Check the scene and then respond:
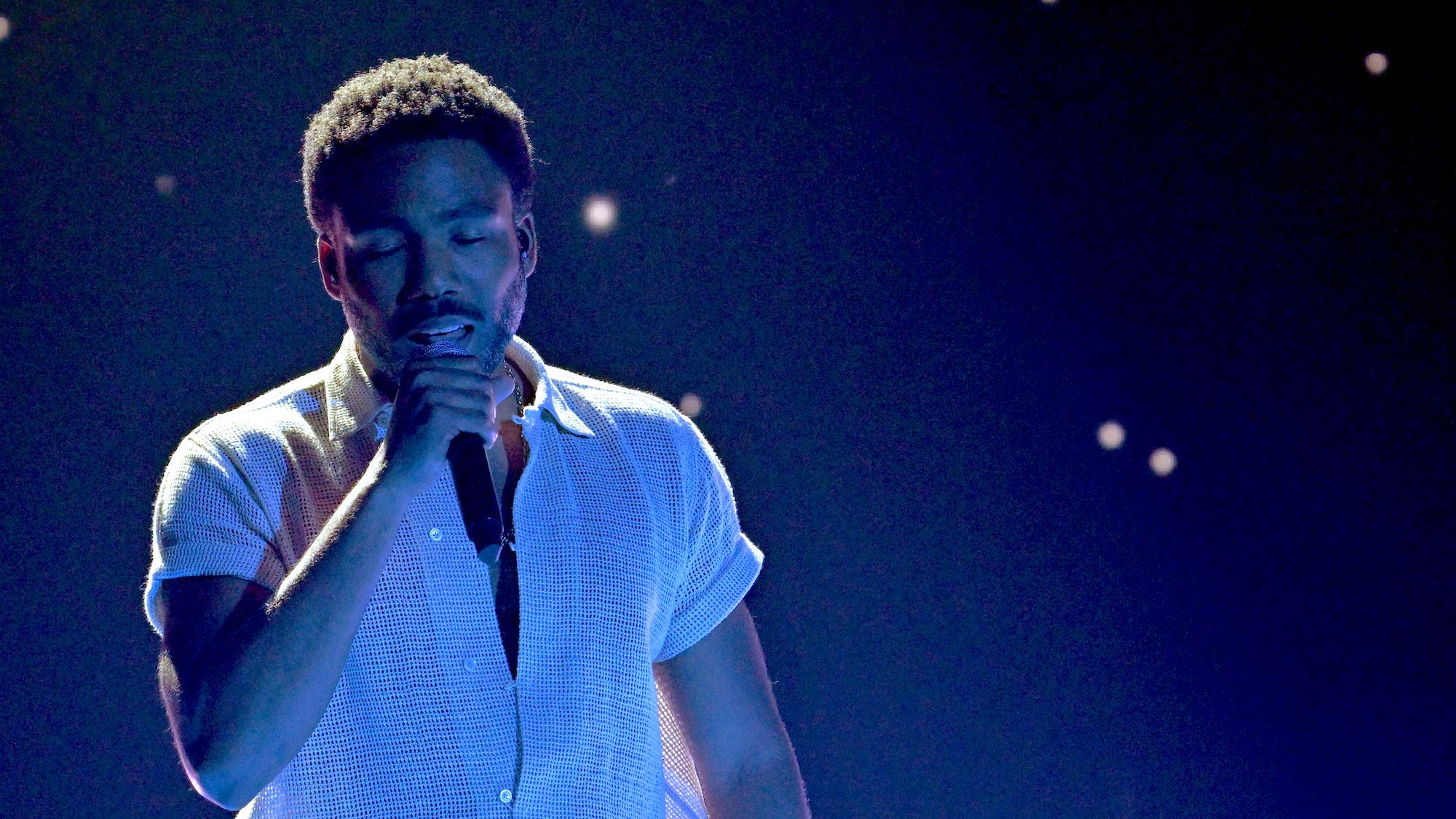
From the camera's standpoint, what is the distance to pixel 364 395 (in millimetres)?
1396

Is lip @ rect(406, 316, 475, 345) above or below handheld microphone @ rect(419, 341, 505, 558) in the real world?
above

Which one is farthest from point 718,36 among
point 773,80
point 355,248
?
point 355,248

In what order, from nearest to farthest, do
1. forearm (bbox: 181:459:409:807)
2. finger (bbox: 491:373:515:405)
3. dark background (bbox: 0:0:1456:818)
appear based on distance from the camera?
forearm (bbox: 181:459:409:807)
finger (bbox: 491:373:515:405)
dark background (bbox: 0:0:1456:818)

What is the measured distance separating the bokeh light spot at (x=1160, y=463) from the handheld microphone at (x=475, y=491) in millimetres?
1783

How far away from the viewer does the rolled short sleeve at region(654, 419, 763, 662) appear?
1546 millimetres

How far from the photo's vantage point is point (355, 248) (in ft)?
4.40

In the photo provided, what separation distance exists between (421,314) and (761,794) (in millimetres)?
709

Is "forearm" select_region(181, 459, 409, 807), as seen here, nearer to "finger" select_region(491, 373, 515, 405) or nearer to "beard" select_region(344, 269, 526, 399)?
"beard" select_region(344, 269, 526, 399)

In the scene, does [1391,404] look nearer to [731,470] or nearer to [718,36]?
[731,470]

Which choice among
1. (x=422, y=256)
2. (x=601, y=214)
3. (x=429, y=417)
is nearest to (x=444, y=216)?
(x=422, y=256)

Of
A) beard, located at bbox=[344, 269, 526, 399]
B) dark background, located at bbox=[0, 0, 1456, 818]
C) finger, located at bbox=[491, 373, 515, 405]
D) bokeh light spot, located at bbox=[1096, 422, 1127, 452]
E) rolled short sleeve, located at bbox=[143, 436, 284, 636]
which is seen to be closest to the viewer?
rolled short sleeve, located at bbox=[143, 436, 284, 636]

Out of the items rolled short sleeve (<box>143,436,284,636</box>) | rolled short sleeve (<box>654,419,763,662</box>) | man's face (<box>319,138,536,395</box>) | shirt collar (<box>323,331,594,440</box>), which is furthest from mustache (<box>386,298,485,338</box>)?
rolled short sleeve (<box>654,419,763,662</box>)

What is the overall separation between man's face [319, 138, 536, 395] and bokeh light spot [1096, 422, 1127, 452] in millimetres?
1576

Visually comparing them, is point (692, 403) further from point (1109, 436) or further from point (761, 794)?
point (761, 794)
